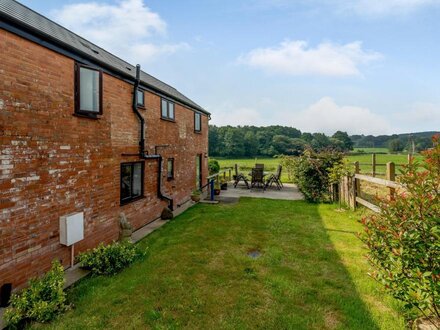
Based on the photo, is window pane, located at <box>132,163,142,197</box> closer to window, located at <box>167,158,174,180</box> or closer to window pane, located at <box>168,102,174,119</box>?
window, located at <box>167,158,174,180</box>

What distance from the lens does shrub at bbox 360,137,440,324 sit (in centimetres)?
249

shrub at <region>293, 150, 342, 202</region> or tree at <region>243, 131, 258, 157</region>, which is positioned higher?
tree at <region>243, 131, 258, 157</region>

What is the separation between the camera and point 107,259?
512cm

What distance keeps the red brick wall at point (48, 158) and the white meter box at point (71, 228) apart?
131 millimetres

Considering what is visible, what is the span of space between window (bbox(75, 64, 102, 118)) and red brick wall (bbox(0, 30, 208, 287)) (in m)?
0.15

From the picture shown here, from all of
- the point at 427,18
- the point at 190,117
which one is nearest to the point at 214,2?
the point at 190,117

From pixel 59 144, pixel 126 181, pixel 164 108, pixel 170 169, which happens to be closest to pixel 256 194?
pixel 170 169

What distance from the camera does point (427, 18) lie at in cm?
726

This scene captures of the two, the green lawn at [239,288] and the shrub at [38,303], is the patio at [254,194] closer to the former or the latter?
the green lawn at [239,288]

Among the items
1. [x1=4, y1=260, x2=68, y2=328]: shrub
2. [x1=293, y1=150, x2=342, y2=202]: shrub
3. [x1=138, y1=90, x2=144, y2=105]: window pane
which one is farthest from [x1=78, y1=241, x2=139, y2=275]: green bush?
[x1=293, y1=150, x2=342, y2=202]: shrub

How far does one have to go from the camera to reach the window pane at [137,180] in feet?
26.6

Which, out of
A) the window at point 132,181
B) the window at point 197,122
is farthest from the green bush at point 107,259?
the window at point 197,122

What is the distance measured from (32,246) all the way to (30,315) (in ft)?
4.23

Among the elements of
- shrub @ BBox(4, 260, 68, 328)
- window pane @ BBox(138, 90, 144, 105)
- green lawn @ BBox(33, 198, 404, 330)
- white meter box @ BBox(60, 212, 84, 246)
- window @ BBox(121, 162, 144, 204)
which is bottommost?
green lawn @ BBox(33, 198, 404, 330)
